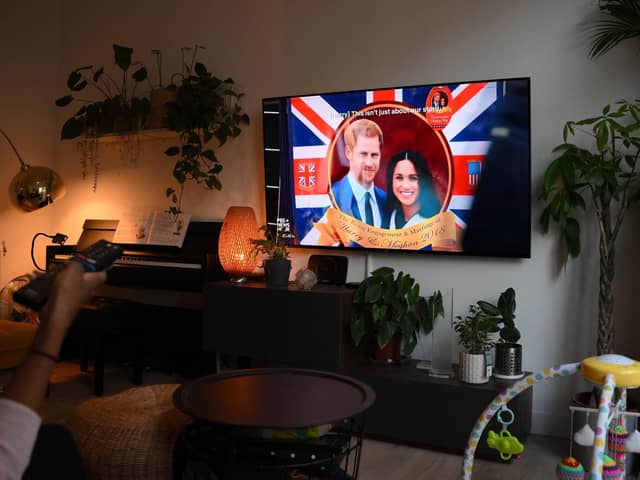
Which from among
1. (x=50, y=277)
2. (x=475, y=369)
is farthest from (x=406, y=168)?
(x=50, y=277)

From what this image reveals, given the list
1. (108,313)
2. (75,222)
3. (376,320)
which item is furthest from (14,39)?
(376,320)

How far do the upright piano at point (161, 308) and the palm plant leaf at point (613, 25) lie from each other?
8.33 ft

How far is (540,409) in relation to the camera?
3488 millimetres

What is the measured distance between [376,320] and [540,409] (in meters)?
1.00

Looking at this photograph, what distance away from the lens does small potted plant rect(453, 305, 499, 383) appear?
125 inches

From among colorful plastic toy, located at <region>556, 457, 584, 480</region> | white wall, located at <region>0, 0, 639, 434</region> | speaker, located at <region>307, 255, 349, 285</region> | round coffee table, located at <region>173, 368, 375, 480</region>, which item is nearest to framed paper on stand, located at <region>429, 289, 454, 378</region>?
white wall, located at <region>0, 0, 639, 434</region>

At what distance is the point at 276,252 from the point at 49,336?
107 inches

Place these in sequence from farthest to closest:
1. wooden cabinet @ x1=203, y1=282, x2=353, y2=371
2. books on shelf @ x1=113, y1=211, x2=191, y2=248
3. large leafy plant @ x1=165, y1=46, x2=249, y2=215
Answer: books on shelf @ x1=113, y1=211, x2=191, y2=248
large leafy plant @ x1=165, y1=46, x2=249, y2=215
wooden cabinet @ x1=203, y1=282, x2=353, y2=371

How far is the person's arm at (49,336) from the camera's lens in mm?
1088

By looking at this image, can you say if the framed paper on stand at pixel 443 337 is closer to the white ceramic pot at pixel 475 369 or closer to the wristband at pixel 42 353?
the white ceramic pot at pixel 475 369

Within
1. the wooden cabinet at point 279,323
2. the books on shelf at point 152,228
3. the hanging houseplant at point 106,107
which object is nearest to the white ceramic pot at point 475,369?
the wooden cabinet at point 279,323

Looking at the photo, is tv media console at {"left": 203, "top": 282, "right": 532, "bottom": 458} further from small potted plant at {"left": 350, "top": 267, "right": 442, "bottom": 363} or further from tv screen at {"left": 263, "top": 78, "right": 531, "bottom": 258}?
tv screen at {"left": 263, "top": 78, "right": 531, "bottom": 258}

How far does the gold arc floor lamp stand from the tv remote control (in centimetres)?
409

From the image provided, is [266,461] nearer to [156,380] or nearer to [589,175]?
[589,175]
